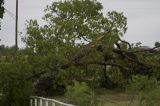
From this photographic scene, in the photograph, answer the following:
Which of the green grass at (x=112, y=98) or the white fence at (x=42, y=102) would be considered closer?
the white fence at (x=42, y=102)

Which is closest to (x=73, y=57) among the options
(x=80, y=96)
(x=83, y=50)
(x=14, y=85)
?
(x=83, y=50)

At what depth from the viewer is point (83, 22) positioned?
107ft

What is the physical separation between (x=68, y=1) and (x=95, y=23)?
232 centimetres

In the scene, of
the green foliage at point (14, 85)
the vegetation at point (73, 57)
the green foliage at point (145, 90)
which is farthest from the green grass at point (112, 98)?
the green foliage at point (14, 85)

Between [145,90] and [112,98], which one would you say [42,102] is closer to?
[145,90]

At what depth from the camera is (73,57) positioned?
89.6 ft

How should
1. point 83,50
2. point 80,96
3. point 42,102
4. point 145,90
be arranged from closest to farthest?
point 42,102
point 80,96
point 145,90
point 83,50

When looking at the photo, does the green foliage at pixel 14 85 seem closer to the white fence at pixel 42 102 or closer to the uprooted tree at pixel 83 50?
the white fence at pixel 42 102

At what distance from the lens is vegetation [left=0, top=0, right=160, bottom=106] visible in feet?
71.4

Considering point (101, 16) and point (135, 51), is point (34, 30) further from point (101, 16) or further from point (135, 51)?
point (135, 51)

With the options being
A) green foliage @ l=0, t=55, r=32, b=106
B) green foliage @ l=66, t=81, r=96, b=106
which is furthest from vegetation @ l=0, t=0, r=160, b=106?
green foliage @ l=66, t=81, r=96, b=106

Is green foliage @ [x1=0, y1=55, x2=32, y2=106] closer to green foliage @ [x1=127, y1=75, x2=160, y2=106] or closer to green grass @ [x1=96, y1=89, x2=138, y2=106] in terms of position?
green foliage @ [x1=127, y1=75, x2=160, y2=106]

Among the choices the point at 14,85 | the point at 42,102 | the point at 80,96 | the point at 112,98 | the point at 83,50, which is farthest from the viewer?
the point at 112,98

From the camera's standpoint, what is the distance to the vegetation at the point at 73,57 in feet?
71.4
